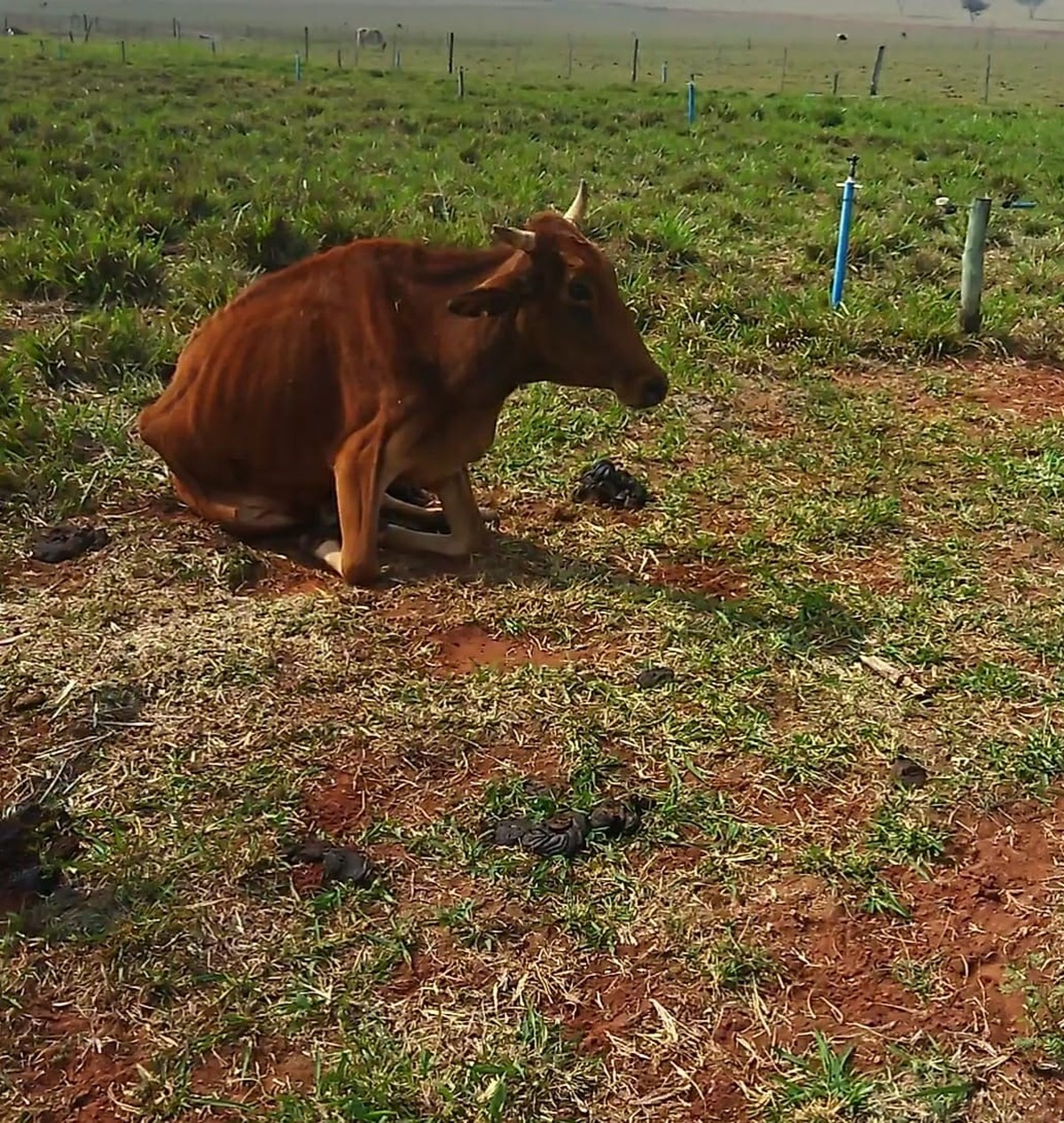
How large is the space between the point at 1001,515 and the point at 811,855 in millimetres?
2771

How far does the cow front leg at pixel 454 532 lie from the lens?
16.6 ft

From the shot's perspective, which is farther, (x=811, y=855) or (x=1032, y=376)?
(x=1032, y=376)

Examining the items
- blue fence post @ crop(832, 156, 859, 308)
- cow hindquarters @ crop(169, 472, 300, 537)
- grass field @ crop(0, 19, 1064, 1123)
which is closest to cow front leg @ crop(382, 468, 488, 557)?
grass field @ crop(0, 19, 1064, 1123)

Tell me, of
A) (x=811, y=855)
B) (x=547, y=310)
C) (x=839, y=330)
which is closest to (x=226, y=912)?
(x=811, y=855)

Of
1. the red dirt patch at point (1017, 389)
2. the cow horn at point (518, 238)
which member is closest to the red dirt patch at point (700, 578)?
the cow horn at point (518, 238)

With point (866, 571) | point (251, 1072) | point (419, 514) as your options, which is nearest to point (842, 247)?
point (866, 571)

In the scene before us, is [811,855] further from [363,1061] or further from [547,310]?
[547,310]

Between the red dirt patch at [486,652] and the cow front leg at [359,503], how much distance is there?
45 cm

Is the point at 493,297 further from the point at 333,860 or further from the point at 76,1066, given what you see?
the point at 76,1066

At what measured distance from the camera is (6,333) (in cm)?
744

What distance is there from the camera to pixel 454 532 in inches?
202

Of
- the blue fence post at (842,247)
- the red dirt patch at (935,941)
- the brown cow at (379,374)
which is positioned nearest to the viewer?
the red dirt patch at (935,941)

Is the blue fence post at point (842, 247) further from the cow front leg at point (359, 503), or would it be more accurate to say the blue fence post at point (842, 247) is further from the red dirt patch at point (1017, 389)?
the cow front leg at point (359, 503)

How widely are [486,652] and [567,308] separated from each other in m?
1.31
